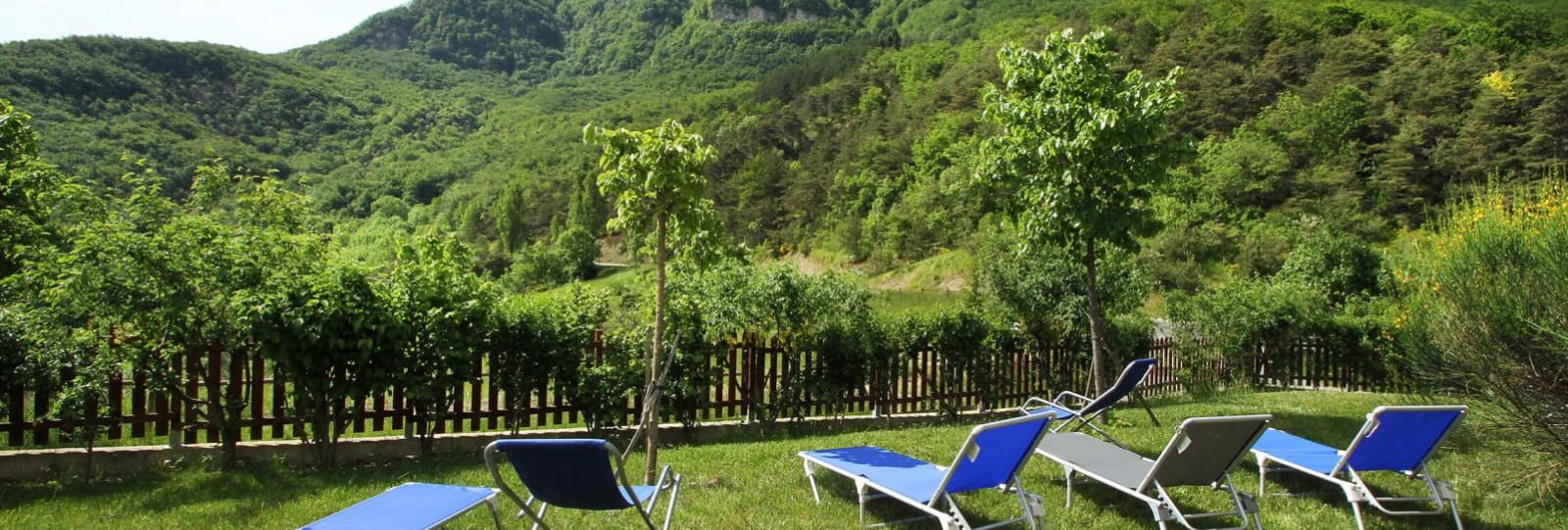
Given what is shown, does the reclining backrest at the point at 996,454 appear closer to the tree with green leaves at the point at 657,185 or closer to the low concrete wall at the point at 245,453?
the tree with green leaves at the point at 657,185

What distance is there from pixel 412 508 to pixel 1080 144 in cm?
625

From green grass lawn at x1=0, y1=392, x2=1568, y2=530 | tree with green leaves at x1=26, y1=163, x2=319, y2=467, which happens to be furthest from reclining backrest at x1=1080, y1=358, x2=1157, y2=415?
tree with green leaves at x1=26, y1=163, x2=319, y2=467

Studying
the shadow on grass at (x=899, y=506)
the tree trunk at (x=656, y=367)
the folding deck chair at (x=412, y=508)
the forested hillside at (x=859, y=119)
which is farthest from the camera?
the forested hillside at (x=859, y=119)

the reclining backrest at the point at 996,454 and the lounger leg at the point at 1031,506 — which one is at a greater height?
the reclining backrest at the point at 996,454

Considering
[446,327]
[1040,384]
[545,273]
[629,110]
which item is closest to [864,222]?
[545,273]

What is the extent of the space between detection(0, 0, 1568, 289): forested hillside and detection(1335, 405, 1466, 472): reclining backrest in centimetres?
411

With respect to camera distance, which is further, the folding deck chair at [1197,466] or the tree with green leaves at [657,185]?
the tree with green leaves at [657,185]

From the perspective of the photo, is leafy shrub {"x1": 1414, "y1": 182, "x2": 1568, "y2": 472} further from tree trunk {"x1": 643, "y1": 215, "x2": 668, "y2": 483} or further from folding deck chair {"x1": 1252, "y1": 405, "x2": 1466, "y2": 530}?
tree trunk {"x1": 643, "y1": 215, "x2": 668, "y2": 483}

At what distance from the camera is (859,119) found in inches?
3738

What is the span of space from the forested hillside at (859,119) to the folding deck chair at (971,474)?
4.89 metres

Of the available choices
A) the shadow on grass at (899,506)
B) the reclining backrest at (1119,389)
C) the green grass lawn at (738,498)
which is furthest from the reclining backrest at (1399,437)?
the reclining backrest at (1119,389)

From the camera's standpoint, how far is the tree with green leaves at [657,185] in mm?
5309

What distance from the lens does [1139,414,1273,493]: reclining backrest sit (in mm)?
4359

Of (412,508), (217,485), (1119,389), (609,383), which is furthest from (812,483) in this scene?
(217,485)
